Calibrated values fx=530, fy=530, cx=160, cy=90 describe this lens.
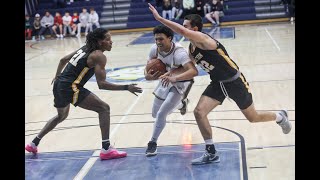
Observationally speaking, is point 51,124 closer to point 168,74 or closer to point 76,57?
point 76,57

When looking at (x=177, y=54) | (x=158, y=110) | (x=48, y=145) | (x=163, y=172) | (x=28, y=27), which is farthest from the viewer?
(x=28, y=27)

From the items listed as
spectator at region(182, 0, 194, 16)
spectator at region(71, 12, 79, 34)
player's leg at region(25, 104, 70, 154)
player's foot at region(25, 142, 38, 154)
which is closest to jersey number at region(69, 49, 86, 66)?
player's leg at region(25, 104, 70, 154)

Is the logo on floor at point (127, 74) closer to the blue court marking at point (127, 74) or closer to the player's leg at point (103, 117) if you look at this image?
the blue court marking at point (127, 74)

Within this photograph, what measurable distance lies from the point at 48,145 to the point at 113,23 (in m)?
20.7

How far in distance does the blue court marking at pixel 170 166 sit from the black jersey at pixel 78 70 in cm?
98

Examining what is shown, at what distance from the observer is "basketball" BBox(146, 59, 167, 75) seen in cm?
605

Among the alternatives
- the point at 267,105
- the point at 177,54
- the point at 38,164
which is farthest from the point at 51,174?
the point at 267,105

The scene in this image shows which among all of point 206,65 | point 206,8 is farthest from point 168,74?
point 206,8

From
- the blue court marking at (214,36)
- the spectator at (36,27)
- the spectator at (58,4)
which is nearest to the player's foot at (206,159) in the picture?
the blue court marking at (214,36)

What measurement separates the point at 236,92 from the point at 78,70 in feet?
6.11

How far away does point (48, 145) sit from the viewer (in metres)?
7.02

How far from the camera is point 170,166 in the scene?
5.73 m

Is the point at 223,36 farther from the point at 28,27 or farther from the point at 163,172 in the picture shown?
the point at 163,172

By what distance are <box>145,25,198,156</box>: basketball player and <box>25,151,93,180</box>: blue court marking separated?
2.78 ft
